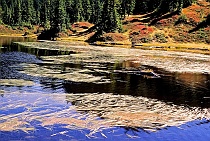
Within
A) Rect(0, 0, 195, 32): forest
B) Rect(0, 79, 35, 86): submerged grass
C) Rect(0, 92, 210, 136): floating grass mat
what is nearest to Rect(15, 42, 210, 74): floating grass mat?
Rect(0, 79, 35, 86): submerged grass

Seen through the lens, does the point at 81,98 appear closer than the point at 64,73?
Yes

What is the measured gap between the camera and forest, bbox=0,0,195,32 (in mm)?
117250

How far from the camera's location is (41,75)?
35.9 m

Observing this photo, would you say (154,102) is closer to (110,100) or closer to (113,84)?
(110,100)

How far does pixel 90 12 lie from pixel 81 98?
163 metres

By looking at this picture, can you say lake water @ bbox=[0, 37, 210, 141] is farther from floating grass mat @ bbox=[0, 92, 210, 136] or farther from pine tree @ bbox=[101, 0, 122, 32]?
pine tree @ bbox=[101, 0, 122, 32]

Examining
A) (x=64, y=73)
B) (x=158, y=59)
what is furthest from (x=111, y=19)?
(x=64, y=73)

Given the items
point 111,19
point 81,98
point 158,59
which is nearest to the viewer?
point 81,98

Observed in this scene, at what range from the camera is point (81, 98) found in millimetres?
25891

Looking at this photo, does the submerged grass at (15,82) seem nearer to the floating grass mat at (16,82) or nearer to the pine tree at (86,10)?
the floating grass mat at (16,82)

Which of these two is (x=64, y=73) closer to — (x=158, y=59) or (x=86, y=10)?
(x=158, y=59)

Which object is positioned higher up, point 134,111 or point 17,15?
point 17,15

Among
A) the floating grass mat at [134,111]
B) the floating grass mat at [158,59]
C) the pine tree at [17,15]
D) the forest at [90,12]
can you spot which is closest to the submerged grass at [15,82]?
the floating grass mat at [134,111]

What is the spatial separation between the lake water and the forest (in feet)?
245
